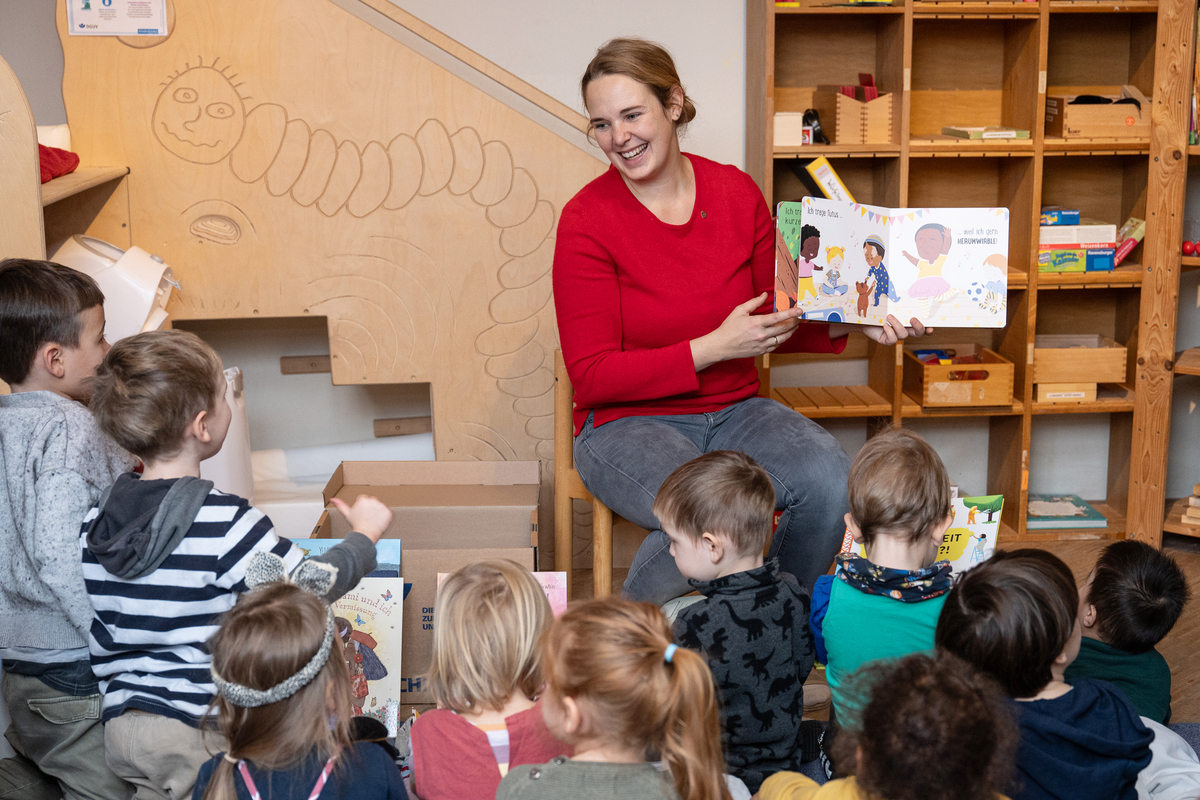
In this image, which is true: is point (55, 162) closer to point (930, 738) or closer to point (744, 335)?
point (744, 335)

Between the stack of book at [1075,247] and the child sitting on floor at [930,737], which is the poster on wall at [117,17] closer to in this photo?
the child sitting on floor at [930,737]

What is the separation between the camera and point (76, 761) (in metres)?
1.58

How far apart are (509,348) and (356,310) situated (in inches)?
17.2

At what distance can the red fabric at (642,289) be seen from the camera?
2.12m

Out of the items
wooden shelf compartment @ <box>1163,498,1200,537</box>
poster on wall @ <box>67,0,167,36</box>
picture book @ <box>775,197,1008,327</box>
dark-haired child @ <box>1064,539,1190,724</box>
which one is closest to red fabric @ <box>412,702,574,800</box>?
dark-haired child @ <box>1064,539,1190,724</box>

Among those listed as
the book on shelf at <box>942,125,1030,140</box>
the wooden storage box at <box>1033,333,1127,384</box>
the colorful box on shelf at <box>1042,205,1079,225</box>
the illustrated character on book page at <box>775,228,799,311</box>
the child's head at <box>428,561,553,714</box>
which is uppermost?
the book on shelf at <box>942,125,1030,140</box>

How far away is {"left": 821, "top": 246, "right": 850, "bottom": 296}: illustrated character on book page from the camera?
199 cm

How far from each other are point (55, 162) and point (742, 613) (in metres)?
1.95

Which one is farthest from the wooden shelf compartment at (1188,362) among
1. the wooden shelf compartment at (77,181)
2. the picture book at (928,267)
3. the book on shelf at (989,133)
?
the wooden shelf compartment at (77,181)

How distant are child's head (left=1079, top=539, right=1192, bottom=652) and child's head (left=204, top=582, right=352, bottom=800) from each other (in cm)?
135

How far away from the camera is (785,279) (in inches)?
78.1

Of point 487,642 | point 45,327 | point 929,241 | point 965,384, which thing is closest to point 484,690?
point 487,642

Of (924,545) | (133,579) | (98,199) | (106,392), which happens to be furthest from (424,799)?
(98,199)

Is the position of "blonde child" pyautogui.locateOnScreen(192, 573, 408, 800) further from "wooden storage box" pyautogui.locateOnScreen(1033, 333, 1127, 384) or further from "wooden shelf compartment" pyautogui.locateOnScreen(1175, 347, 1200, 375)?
"wooden shelf compartment" pyautogui.locateOnScreen(1175, 347, 1200, 375)
